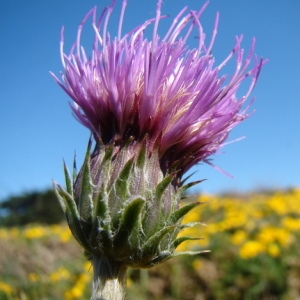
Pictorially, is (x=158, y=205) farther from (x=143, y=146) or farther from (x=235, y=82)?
(x=235, y=82)

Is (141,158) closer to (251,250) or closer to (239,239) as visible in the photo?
(251,250)

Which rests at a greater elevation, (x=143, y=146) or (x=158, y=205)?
(x=143, y=146)

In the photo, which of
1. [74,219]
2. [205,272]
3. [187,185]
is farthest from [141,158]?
[205,272]

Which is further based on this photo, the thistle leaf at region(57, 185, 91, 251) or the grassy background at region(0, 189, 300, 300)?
the grassy background at region(0, 189, 300, 300)

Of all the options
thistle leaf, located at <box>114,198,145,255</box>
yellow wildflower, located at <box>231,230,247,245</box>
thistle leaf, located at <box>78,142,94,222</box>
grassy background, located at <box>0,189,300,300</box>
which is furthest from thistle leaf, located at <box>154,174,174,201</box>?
yellow wildflower, located at <box>231,230,247,245</box>

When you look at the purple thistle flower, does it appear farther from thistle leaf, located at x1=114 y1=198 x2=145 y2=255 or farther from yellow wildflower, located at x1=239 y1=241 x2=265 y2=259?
yellow wildflower, located at x1=239 y1=241 x2=265 y2=259

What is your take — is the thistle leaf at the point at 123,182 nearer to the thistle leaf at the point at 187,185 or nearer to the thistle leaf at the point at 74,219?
the thistle leaf at the point at 74,219

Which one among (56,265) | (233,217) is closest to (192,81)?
(56,265)
